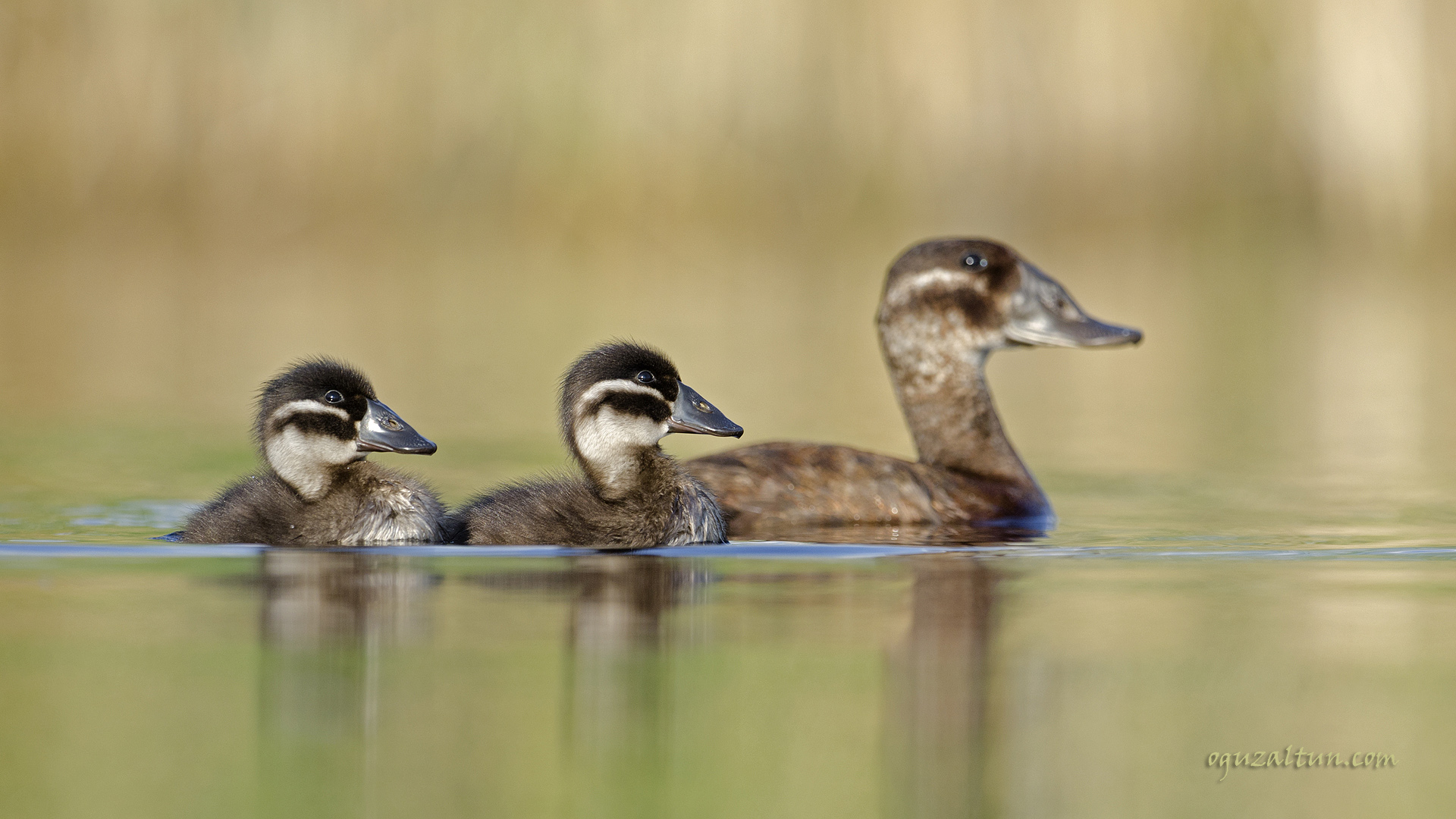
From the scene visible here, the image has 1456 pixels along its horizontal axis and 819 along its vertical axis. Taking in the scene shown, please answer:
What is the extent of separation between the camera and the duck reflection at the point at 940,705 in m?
4.21

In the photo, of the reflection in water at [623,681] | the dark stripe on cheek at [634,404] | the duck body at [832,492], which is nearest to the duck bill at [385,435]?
the dark stripe on cheek at [634,404]

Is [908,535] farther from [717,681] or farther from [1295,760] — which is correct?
[1295,760]

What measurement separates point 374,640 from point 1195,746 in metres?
2.07

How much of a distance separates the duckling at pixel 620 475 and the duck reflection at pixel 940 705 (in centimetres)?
104

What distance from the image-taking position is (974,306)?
8500 mm

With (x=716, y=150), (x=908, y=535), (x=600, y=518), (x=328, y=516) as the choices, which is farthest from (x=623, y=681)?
(x=716, y=150)

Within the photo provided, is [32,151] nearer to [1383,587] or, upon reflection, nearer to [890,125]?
[890,125]

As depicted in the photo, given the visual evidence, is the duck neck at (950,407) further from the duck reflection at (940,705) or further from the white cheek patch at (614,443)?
the duck reflection at (940,705)

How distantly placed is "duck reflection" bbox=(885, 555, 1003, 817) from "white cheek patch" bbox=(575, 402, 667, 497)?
1191mm

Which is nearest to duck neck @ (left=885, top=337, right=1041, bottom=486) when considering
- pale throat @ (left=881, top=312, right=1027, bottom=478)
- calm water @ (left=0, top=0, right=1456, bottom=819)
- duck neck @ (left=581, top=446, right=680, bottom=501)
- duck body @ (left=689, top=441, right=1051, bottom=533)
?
pale throat @ (left=881, top=312, right=1027, bottom=478)

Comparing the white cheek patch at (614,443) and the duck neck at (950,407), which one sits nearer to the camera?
the white cheek patch at (614,443)

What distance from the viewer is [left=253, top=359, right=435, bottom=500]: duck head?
6.77 meters

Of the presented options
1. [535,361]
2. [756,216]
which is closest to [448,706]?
[535,361]

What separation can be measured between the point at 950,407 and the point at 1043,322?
1.79 feet
